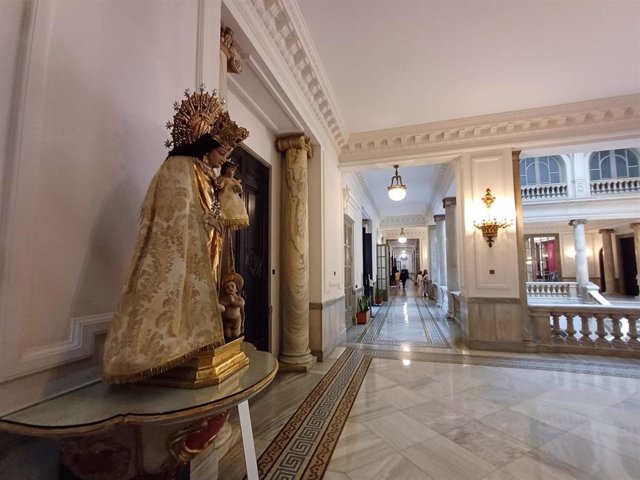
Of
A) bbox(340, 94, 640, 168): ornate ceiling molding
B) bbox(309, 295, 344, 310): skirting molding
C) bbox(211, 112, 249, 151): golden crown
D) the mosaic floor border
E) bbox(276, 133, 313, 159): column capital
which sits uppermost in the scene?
bbox(340, 94, 640, 168): ornate ceiling molding

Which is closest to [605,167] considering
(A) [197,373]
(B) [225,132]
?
(B) [225,132]

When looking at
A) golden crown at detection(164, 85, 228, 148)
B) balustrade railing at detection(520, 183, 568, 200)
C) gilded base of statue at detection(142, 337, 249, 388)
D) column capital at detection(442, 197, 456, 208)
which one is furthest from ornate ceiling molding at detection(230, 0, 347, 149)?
balustrade railing at detection(520, 183, 568, 200)

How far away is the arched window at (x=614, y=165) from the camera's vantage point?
8836 mm

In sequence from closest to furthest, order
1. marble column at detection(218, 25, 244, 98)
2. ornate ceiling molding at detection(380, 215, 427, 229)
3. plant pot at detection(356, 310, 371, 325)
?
marble column at detection(218, 25, 244, 98)
plant pot at detection(356, 310, 371, 325)
ornate ceiling molding at detection(380, 215, 427, 229)

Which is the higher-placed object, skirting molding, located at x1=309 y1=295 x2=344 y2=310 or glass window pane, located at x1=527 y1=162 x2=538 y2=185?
glass window pane, located at x1=527 y1=162 x2=538 y2=185

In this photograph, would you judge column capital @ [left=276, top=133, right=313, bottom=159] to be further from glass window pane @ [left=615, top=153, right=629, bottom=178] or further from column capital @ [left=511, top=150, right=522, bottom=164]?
glass window pane @ [left=615, top=153, right=629, bottom=178]

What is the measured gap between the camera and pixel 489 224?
439cm

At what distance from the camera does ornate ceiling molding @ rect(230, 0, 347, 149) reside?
91.4 inches

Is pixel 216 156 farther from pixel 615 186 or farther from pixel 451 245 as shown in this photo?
pixel 615 186

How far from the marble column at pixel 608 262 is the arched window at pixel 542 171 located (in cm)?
604

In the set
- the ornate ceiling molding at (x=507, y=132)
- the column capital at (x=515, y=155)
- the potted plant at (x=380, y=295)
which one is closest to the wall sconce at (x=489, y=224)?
the column capital at (x=515, y=155)

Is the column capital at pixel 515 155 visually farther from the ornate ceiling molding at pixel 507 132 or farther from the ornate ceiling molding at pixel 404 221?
the ornate ceiling molding at pixel 404 221

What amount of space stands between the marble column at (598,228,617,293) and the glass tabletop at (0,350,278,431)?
17.6m

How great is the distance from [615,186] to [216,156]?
1248 cm
